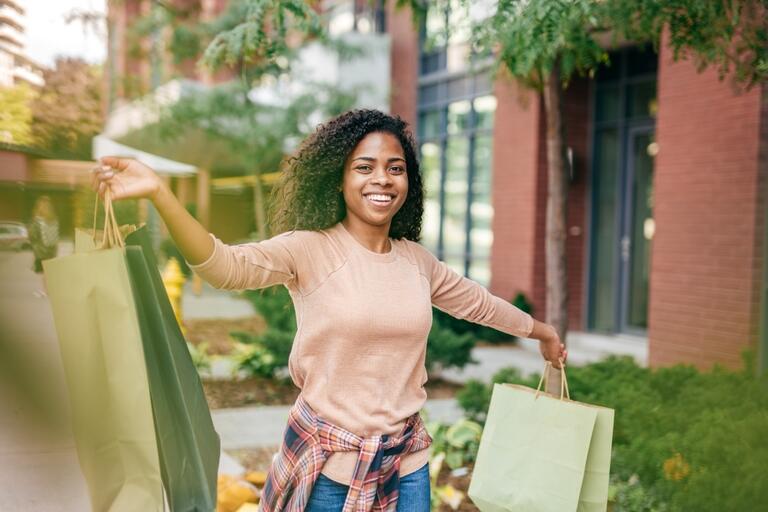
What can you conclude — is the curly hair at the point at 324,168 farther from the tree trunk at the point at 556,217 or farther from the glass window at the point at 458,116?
the glass window at the point at 458,116

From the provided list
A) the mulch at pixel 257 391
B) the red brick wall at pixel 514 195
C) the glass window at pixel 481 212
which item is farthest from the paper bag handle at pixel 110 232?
the glass window at pixel 481 212

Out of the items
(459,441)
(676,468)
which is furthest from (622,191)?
(676,468)

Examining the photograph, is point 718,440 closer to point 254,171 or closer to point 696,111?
point 696,111

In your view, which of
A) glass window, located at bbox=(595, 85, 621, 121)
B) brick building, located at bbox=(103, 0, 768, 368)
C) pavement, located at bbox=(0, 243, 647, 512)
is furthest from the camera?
glass window, located at bbox=(595, 85, 621, 121)

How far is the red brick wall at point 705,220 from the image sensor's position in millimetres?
7137

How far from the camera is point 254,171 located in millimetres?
12023

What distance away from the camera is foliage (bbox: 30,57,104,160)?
4.56ft

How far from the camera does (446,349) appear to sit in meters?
7.42

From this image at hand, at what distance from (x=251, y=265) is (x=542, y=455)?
1218mm

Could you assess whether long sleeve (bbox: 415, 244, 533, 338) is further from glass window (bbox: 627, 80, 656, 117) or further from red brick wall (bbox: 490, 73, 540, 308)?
red brick wall (bbox: 490, 73, 540, 308)

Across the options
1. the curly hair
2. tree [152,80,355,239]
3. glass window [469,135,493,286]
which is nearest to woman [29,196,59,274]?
the curly hair

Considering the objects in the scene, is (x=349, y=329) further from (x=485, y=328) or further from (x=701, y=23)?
(x=485, y=328)

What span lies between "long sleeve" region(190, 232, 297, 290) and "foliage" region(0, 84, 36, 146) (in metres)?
0.61

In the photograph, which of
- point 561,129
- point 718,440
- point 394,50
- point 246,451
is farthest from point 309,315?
point 394,50
